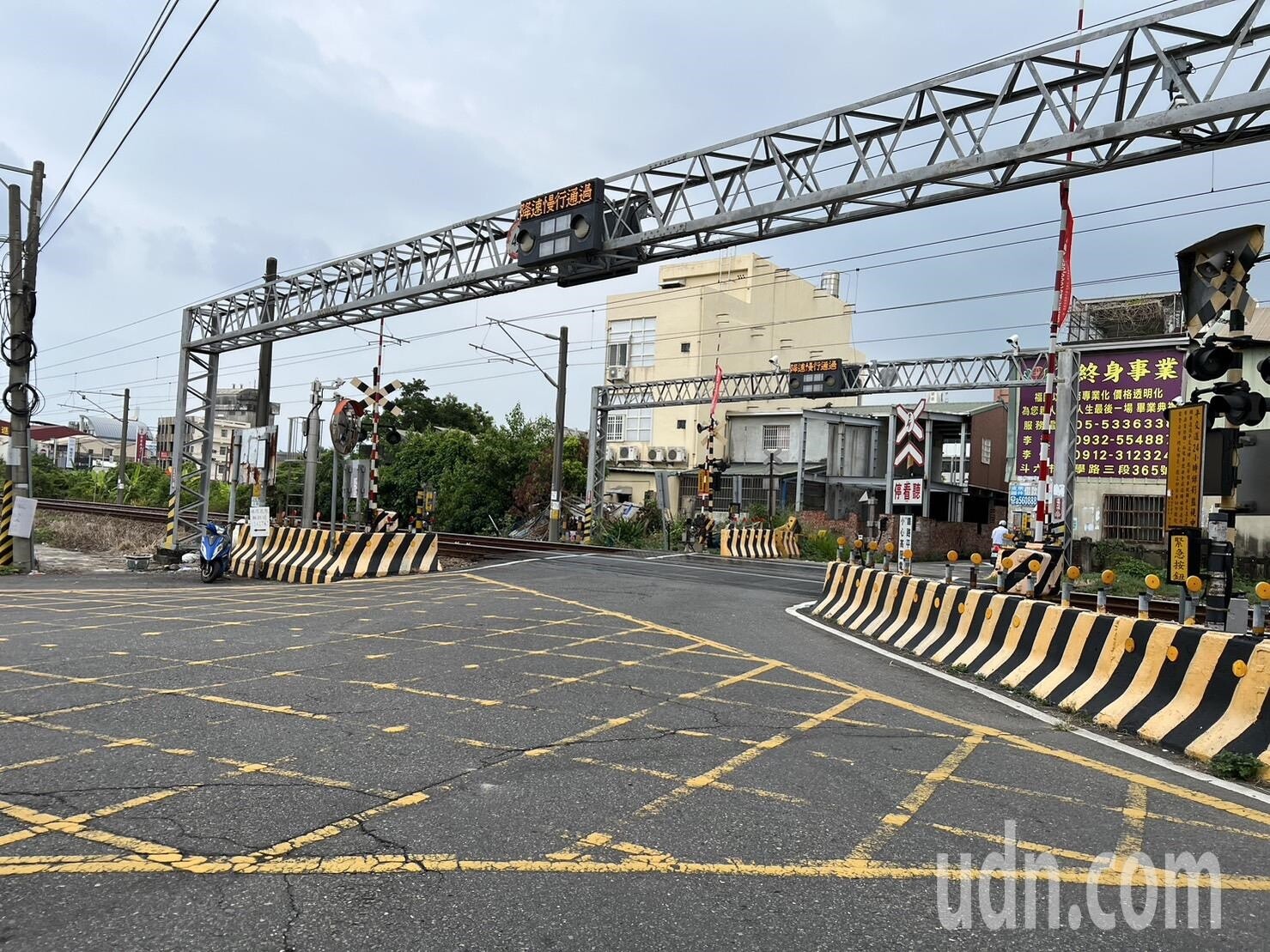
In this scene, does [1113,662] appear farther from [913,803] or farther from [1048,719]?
[913,803]

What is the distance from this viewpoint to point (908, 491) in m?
12.5

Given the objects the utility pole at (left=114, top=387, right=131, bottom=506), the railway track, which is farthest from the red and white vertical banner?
the utility pole at (left=114, top=387, right=131, bottom=506)

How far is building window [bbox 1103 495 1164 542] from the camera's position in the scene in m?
30.9

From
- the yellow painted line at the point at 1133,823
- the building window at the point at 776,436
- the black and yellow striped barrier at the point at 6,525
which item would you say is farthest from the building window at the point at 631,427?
the yellow painted line at the point at 1133,823

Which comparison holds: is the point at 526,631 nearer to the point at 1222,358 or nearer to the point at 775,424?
the point at 1222,358

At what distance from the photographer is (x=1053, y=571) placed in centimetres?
1345

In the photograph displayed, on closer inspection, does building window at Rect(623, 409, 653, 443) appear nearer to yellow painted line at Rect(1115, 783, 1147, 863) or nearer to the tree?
the tree

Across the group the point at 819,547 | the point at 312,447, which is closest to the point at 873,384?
the point at 819,547

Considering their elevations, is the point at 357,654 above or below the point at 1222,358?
below

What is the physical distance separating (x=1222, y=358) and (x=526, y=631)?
7.55 meters

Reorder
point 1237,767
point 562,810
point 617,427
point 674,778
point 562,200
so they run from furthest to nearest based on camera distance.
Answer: point 617,427 < point 562,200 < point 1237,767 < point 674,778 < point 562,810

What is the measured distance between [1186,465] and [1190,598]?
1.21 meters

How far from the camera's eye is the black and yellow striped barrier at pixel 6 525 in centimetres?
1983

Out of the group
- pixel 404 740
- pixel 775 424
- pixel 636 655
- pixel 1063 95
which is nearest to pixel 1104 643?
pixel 636 655
